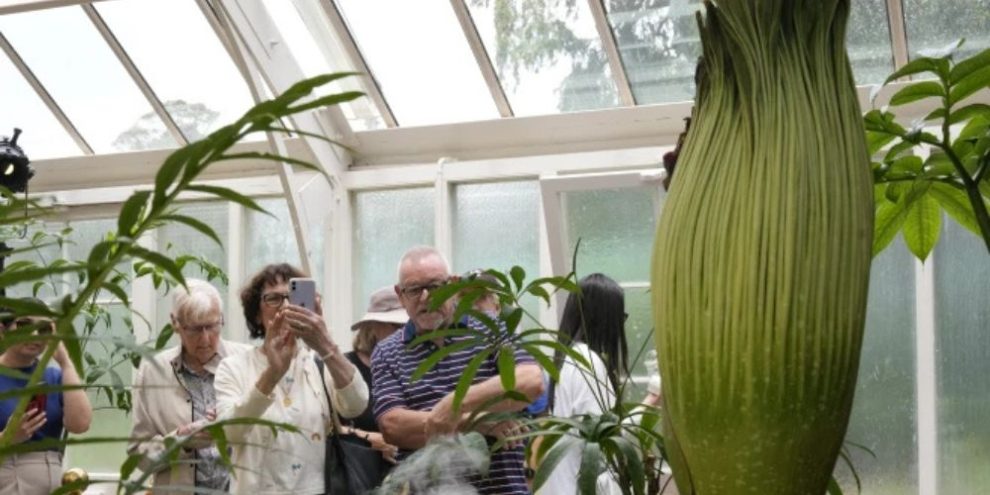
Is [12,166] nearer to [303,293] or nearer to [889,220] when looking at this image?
[303,293]

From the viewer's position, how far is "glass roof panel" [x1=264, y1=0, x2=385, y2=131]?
682 centimetres

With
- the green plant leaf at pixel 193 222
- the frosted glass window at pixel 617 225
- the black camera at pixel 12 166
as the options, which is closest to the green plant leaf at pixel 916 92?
the green plant leaf at pixel 193 222

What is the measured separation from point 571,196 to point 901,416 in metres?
1.72

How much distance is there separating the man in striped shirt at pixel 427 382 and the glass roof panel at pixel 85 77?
4.56m

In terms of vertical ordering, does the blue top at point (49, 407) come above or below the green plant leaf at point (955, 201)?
below

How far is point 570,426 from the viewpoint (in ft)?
3.84

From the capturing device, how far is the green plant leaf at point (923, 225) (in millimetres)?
1231

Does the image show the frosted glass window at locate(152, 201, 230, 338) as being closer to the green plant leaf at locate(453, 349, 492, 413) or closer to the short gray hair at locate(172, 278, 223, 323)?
the short gray hair at locate(172, 278, 223, 323)

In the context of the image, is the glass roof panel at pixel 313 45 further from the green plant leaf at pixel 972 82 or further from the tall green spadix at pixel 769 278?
the tall green spadix at pixel 769 278

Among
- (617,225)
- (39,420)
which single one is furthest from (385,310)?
(617,225)

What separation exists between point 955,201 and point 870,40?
5.15 m

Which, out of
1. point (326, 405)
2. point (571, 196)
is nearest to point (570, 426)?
point (326, 405)

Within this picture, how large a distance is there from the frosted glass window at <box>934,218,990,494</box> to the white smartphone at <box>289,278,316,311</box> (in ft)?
11.6

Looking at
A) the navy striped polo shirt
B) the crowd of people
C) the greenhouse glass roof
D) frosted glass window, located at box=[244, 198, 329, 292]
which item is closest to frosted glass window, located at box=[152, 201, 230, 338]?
frosted glass window, located at box=[244, 198, 329, 292]
